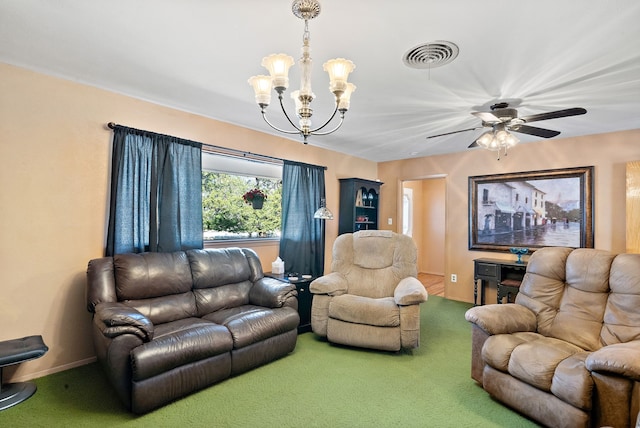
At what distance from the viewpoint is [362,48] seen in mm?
2186

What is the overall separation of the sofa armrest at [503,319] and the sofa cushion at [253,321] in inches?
61.2

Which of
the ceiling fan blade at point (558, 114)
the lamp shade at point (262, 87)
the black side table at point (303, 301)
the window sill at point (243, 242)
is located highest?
the ceiling fan blade at point (558, 114)

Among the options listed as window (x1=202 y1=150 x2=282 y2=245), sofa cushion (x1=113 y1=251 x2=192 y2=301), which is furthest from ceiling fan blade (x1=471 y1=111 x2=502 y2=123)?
sofa cushion (x1=113 y1=251 x2=192 y2=301)

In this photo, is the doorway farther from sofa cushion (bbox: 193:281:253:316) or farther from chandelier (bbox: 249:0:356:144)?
chandelier (bbox: 249:0:356:144)

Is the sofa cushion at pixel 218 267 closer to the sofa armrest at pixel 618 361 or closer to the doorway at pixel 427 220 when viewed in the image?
the sofa armrest at pixel 618 361

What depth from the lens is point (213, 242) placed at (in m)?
3.78

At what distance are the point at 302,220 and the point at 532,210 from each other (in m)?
3.31

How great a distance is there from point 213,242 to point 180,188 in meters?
0.76

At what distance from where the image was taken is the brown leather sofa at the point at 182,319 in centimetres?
214

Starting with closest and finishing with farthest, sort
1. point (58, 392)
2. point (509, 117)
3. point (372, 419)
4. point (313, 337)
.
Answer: point (372, 419), point (58, 392), point (509, 117), point (313, 337)

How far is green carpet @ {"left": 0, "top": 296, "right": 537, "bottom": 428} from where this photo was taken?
6.91 ft

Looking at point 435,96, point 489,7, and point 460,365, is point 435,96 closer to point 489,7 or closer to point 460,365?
point 489,7

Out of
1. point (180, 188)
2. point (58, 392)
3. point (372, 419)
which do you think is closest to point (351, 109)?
point (180, 188)

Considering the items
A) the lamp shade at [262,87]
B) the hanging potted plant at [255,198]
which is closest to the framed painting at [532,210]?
the hanging potted plant at [255,198]
